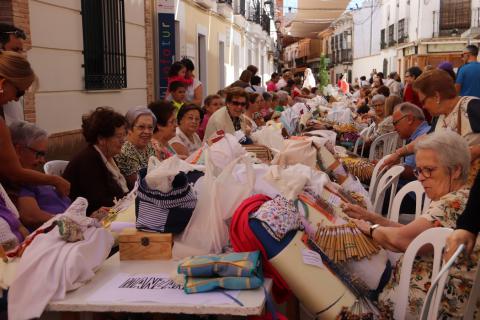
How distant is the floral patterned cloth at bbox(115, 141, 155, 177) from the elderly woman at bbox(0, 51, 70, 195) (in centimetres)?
106

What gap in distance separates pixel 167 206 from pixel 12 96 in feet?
4.04

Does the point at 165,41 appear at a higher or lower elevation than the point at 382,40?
lower

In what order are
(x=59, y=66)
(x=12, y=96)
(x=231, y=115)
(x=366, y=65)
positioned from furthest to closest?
(x=366, y=65), (x=59, y=66), (x=231, y=115), (x=12, y=96)

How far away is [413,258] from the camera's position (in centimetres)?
238

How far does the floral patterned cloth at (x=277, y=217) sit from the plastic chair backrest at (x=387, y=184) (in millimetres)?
2018

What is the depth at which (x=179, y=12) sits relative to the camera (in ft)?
37.1

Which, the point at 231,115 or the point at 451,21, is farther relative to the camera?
the point at 451,21

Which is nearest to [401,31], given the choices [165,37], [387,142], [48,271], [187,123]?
[165,37]

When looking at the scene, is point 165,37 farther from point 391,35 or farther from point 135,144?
point 391,35

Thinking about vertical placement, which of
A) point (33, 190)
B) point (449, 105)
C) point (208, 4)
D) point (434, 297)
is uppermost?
point (208, 4)

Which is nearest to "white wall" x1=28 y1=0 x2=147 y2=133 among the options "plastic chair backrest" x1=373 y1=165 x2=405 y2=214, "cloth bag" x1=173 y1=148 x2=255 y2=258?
"plastic chair backrest" x1=373 y1=165 x2=405 y2=214

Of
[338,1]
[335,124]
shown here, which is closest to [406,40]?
[338,1]

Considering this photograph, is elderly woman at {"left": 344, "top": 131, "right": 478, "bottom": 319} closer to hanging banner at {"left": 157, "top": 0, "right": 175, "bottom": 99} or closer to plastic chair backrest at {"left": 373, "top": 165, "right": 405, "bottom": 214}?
plastic chair backrest at {"left": 373, "top": 165, "right": 405, "bottom": 214}

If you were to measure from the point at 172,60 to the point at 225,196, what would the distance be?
7.26 meters
